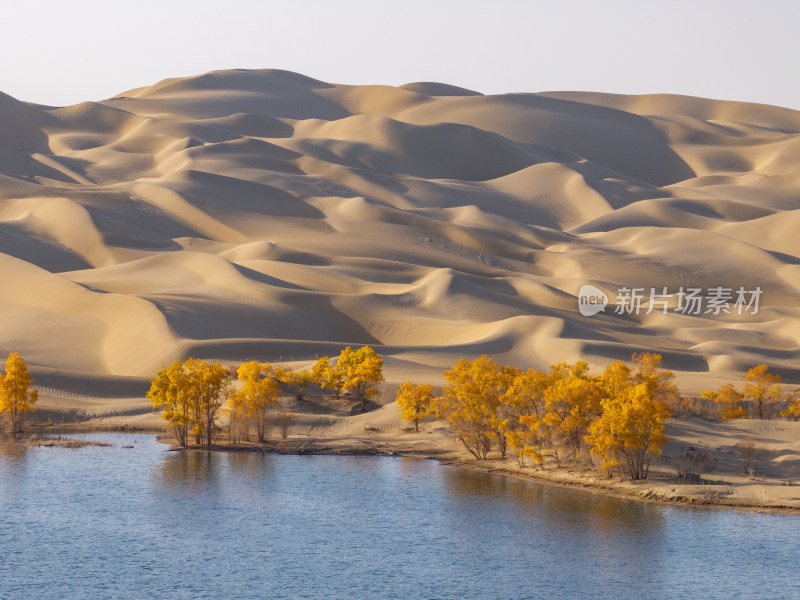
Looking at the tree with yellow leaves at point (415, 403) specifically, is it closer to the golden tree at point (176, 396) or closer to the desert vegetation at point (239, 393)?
the desert vegetation at point (239, 393)

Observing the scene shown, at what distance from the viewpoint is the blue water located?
32219 millimetres

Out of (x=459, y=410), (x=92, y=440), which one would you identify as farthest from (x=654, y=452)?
(x=92, y=440)

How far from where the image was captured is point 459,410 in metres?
52.1

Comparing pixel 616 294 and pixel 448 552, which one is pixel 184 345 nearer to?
pixel 448 552

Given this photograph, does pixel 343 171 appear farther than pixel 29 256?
Yes

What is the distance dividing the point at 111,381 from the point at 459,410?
26942 millimetres

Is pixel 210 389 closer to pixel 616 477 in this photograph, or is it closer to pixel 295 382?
pixel 295 382

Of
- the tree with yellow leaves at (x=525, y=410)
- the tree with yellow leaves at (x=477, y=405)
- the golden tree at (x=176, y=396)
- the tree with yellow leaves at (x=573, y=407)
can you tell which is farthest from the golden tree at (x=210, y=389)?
the tree with yellow leaves at (x=573, y=407)

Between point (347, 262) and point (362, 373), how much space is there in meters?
59.8

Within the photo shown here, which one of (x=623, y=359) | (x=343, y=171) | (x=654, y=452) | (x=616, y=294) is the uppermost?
(x=343, y=171)

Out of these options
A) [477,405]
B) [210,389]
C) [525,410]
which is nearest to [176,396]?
[210,389]

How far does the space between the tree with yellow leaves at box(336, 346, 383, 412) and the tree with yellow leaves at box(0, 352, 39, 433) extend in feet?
55.1

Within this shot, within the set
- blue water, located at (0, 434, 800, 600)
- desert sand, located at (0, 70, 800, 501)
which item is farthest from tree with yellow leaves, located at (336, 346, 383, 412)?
blue water, located at (0, 434, 800, 600)

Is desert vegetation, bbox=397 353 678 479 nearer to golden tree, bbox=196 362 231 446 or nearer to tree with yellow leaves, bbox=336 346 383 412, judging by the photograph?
tree with yellow leaves, bbox=336 346 383 412
